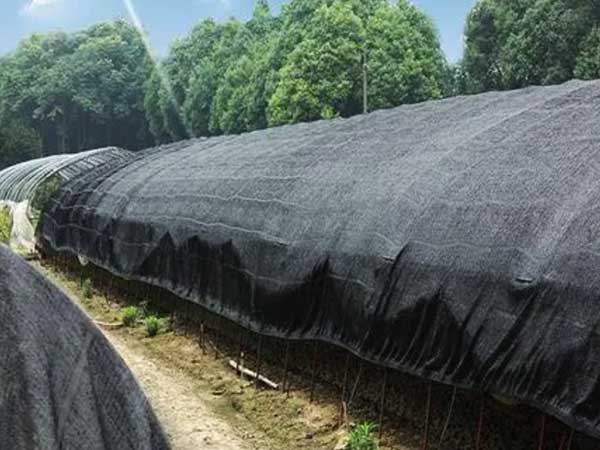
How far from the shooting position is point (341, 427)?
6.70 meters

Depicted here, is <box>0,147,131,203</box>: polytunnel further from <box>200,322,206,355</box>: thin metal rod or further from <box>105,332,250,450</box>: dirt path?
<box>105,332,250,450</box>: dirt path

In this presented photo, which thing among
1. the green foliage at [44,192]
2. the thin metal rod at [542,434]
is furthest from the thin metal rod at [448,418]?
the green foliage at [44,192]

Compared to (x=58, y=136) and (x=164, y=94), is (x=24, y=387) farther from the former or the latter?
(x=58, y=136)

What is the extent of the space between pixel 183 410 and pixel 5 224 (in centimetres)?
1368

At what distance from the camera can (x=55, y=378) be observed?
179 centimetres

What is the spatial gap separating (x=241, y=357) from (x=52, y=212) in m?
11.6

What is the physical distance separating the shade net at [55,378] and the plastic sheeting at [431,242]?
125 inches

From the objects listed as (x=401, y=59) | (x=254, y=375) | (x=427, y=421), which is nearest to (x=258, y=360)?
(x=254, y=375)

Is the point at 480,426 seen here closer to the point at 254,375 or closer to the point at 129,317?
the point at 254,375

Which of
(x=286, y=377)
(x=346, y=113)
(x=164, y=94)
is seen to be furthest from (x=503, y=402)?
(x=164, y=94)

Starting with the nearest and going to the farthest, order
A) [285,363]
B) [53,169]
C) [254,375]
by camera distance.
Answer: [285,363] < [254,375] < [53,169]

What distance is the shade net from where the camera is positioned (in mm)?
1740

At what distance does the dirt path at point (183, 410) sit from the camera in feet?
22.2

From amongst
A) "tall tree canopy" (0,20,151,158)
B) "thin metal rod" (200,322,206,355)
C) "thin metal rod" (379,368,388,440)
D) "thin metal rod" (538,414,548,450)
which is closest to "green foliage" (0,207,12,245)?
"thin metal rod" (200,322,206,355)
